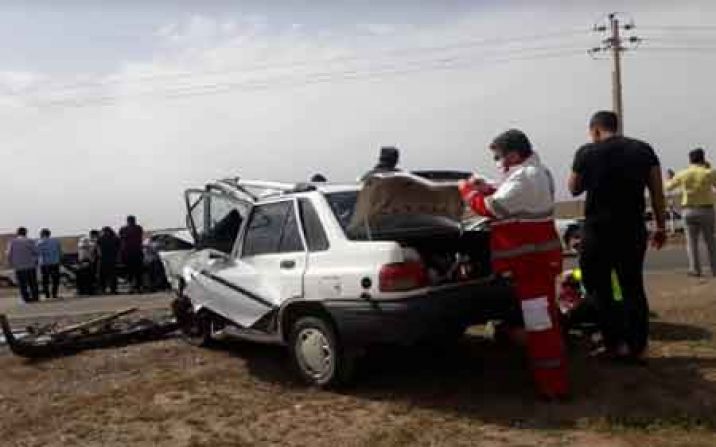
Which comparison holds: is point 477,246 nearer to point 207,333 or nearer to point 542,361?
point 542,361

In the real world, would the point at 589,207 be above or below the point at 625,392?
above

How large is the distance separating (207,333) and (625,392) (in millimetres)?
4360

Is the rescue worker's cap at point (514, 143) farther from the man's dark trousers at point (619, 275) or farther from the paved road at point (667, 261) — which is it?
the paved road at point (667, 261)

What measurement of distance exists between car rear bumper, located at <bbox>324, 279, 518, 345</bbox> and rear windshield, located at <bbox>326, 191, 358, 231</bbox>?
689mm

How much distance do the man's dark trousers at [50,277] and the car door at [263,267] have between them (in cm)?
1314

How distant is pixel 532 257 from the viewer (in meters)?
6.58

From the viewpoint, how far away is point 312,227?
736 cm

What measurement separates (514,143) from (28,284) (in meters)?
15.8

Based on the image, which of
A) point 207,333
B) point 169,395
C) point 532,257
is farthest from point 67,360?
point 532,257

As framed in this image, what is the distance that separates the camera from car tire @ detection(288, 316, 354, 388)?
6.98m

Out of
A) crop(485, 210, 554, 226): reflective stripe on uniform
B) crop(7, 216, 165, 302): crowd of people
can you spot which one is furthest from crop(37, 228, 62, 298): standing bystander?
crop(485, 210, 554, 226): reflective stripe on uniform

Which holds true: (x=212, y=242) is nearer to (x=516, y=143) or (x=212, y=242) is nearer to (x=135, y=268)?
(x=516, y=143)

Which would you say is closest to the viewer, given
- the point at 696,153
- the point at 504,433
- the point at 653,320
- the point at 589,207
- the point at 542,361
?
the point at 504,433

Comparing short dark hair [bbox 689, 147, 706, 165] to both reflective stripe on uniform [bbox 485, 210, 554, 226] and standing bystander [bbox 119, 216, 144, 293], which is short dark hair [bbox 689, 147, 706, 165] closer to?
reflective stripe on uniform [bbox 485, 210, 554, 226]
